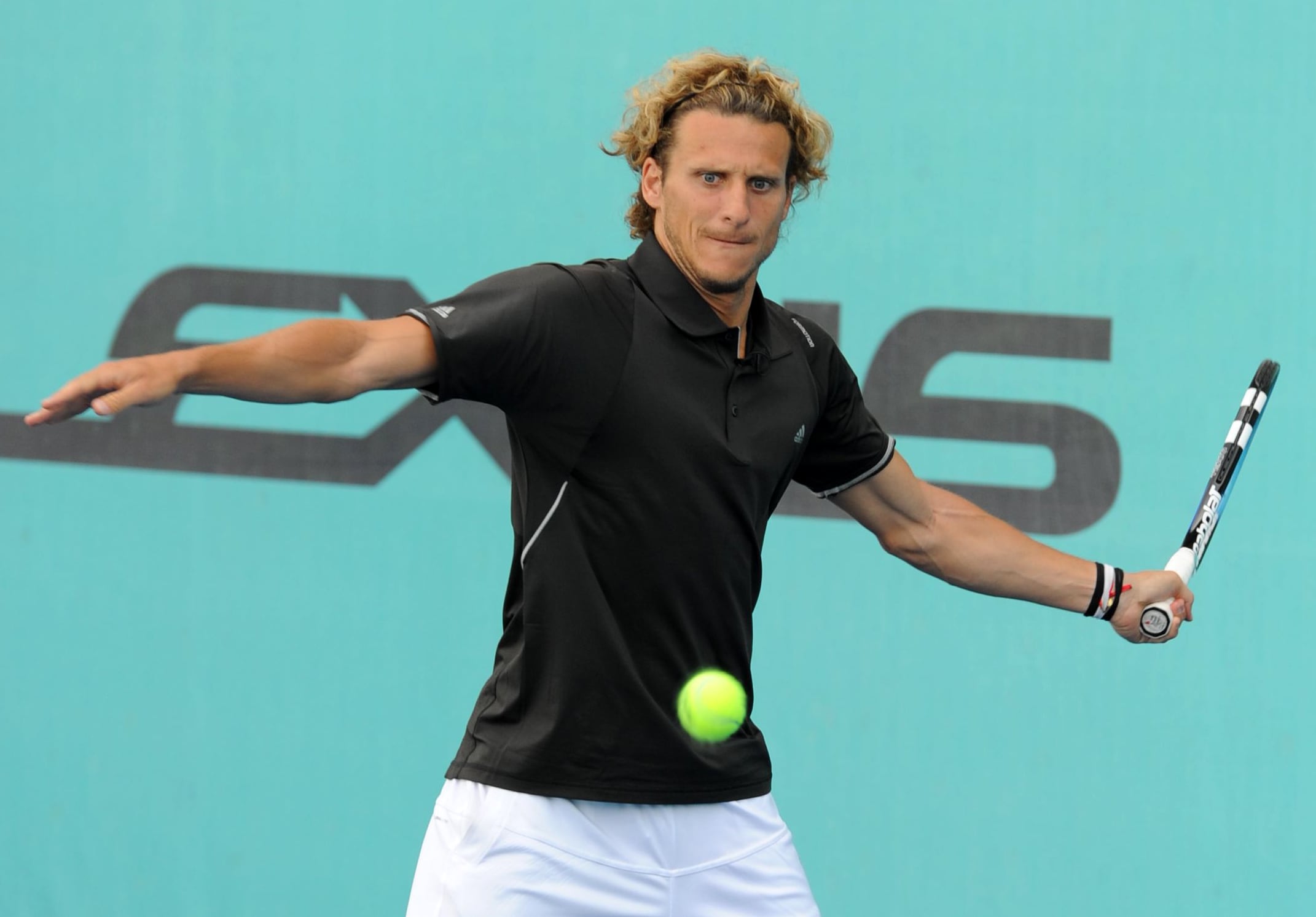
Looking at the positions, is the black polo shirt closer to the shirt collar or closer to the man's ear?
the shirt collar

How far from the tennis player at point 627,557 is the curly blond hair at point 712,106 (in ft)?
0.11

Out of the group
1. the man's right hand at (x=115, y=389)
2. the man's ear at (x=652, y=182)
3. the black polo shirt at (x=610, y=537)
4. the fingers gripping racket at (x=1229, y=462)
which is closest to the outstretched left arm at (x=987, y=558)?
the fingers gripping racket at (x=1229, y=462)

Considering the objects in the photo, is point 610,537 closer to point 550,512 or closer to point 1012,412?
point 550,512

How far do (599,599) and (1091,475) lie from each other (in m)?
1.59

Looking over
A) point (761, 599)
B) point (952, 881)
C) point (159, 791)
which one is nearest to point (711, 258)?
point (761, 599)

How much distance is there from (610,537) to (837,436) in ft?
1.72

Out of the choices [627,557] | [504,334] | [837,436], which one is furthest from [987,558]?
[504,334]

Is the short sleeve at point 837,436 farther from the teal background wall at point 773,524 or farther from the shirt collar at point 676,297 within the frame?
the teal background wall at point 773,524

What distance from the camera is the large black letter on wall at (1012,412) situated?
9.69 feet

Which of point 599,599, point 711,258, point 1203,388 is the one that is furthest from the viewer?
point 1203,388

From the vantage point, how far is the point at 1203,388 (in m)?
2.93

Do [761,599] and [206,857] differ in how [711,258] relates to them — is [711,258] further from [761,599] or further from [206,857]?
[206,857]

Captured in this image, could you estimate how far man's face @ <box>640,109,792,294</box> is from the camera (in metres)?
1.91

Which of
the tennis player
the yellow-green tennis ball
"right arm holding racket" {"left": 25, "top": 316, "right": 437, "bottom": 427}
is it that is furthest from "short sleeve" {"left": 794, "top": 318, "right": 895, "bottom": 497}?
"right arm holding racket" {"left": 25, "top": 316, "right": 437, "bottom": 427}
